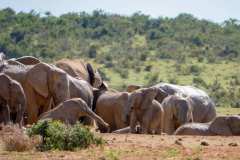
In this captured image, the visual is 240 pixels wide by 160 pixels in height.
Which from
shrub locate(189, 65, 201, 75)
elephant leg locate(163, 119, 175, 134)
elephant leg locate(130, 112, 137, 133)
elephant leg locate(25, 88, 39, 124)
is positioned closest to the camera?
elephant leg locate(130, 112, 137, 133)

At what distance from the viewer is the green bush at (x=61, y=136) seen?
12844mm

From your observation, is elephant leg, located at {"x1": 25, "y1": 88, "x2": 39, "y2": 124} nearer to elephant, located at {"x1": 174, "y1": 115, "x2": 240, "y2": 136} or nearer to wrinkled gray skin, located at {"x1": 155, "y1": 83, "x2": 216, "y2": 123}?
elephant, located at {"x1": 174, "y1": 115, "x2": 240, "y2": 136}

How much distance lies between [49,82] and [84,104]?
2900mm

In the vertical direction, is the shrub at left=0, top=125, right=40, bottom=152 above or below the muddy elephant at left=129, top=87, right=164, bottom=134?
above

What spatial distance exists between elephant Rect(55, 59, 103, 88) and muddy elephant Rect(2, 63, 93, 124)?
9.53ft

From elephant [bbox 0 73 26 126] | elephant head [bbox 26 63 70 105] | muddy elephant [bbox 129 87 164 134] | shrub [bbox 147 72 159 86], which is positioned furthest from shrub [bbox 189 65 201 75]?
elephant [bbox 0 73 26 126]

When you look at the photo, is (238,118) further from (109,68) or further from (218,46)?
(218,46)

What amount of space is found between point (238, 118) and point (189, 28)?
58.0 meters

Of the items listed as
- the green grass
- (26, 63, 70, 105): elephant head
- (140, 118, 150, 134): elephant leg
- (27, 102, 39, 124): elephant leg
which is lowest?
the green grass

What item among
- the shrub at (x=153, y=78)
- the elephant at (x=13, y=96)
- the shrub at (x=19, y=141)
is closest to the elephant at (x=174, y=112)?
the elephant at (x=13, y=96)

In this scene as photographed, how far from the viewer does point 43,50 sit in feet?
187

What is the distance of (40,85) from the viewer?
19375 mm

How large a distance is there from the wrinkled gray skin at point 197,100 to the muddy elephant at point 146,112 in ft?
12.2

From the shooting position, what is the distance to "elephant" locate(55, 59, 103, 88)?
22.7 meters
